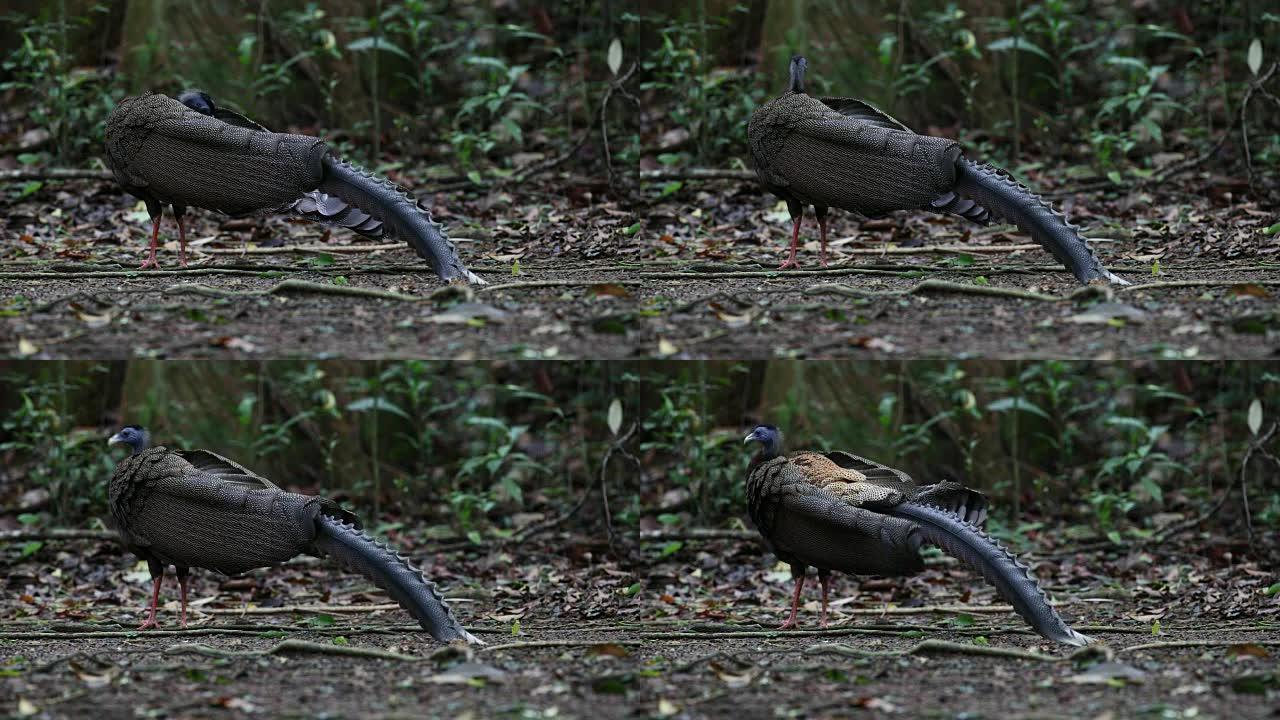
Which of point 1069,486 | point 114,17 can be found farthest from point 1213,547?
point 114,17

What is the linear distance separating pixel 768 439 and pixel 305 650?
2.50m

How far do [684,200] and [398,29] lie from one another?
1.94m

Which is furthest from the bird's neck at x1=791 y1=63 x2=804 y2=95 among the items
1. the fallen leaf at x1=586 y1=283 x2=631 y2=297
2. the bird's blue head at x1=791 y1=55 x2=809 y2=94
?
the fallen leaf at x1=586 y1=283 x2=631 y2=297

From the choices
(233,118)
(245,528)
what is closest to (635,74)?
(233,118)

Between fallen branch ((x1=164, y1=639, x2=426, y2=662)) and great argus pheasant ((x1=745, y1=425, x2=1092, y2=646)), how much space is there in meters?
1.84

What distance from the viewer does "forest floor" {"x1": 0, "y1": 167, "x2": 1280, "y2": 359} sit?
714 cm

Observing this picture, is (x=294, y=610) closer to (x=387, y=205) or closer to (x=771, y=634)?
(x=387, y=205)

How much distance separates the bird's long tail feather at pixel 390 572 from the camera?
23.7 ft

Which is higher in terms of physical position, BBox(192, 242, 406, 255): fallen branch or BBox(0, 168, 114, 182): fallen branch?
BBox(0, 168, 114, 182): fallen branch

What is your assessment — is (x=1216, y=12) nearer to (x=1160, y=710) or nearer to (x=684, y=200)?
(x=684, y=200)

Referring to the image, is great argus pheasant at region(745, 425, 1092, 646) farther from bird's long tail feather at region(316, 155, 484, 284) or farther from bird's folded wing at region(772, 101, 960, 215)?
bird's long tail feather at region(316, 155, 484, 284)

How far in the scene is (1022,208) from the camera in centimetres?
765

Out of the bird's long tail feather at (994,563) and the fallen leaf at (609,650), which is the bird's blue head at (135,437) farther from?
the bird's long tail feather at (994,563)

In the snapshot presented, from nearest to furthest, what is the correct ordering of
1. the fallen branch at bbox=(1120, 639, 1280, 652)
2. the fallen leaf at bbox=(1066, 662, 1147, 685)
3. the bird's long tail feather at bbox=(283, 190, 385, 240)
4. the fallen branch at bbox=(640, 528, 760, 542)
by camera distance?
1. the fallen leaf at bbox=(1066, 662, 1147, 685)
2. the fallen branch at bbox=(1120, 639, 1280, 652)
3. the bird's long tail feather at bbox=(283, 190, 385, 240)
4. the fallen branch at bbox=(640, 528, 760, 542)
